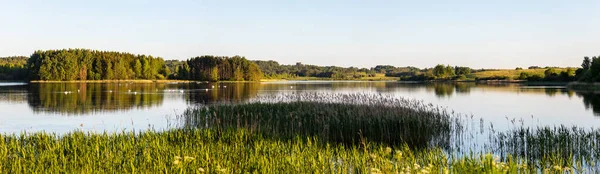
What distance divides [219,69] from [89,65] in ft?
157

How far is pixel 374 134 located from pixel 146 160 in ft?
35.8

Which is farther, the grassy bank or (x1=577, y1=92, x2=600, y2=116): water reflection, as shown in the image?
the grassy bank

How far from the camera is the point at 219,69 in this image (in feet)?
568

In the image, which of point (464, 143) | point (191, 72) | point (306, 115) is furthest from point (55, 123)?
point (191, 72)

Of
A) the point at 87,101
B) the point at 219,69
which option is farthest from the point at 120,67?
the point at 87,101

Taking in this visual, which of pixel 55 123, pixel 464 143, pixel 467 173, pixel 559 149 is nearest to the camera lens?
pixel 467 173

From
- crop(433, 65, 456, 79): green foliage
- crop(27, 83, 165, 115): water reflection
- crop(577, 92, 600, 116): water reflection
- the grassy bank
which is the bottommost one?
crop(577, 92, 600, 116): water reflection

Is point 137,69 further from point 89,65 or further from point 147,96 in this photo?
point 147,96

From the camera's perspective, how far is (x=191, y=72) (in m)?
173

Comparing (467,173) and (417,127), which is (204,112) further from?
(467,173)

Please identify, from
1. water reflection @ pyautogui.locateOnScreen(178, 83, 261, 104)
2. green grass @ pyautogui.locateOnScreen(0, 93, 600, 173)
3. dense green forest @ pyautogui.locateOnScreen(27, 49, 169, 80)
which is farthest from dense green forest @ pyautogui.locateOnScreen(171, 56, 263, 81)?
green grass @ pyautogui.locateOnScreen(0, 93, 600, 173)

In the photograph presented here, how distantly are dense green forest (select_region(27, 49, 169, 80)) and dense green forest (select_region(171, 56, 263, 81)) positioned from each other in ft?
37.4

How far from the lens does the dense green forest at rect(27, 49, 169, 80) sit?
447 feet

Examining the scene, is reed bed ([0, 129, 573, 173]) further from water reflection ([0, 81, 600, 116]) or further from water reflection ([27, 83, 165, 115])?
water reflection ([27, 83, 165, 115])
